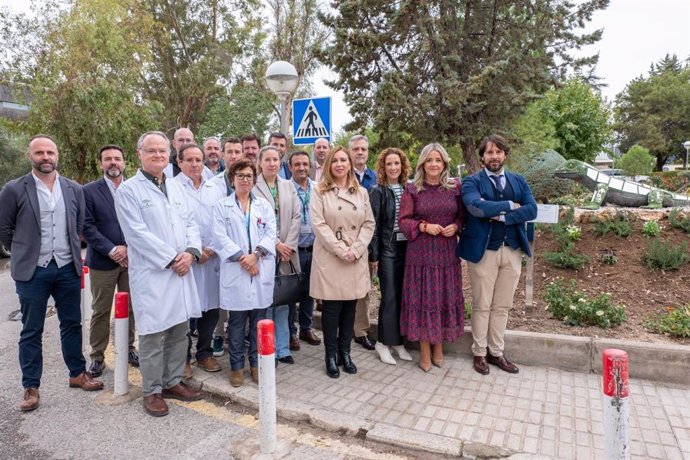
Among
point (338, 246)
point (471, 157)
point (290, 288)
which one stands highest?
point (471, 157)

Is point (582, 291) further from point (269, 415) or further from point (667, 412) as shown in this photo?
point (269, 415)

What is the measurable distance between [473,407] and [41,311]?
142 inches

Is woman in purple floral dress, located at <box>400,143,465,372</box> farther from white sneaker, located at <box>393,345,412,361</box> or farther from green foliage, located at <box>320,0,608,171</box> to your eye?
green foliage, located at <box>320,0,608,171</box>

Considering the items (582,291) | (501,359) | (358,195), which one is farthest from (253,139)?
(582,291)

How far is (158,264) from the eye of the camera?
11.6 feet

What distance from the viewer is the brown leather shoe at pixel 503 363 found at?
4.29m

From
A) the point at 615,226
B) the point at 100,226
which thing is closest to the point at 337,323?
the point at 100,226

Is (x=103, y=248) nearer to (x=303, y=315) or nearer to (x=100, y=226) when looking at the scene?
(x=100, y=226)

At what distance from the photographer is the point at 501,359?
4.36 m

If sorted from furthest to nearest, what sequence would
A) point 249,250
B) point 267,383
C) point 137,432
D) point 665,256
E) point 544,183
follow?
1. point 544,183
2. point 665,256
3. point 249,250
4. point 137,432
5. point 267,383

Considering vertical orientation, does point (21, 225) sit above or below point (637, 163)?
below

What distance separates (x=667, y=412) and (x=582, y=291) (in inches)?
92.6

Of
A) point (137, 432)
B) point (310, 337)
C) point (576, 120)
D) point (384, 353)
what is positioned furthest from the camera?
point (576, 120)

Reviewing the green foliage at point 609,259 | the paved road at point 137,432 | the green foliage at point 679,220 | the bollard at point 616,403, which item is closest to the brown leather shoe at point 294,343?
the paved road at point 137,432
